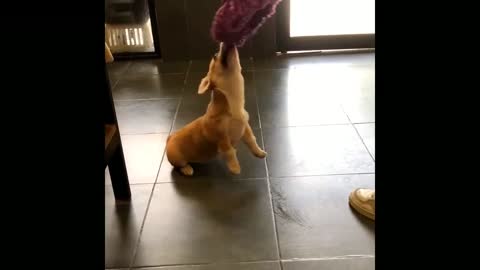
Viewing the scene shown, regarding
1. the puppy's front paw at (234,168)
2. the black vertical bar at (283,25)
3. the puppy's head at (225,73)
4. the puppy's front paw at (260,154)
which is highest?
the puppy's head at (225,73)

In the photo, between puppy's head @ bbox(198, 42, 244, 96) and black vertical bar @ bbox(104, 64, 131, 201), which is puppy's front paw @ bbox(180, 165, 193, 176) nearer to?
black vertical bar @ bbox(104, 64, 131, 201)

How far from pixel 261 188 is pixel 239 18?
22.4 inches

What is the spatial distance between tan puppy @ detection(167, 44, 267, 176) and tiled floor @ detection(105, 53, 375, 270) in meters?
0.08

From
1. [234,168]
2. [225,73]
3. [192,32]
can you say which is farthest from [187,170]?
[192,32]

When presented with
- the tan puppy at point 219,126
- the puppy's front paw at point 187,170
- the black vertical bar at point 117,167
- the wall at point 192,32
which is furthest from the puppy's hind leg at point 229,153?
the wall at point 192,32

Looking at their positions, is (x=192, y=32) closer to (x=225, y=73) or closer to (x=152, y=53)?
(x=152, y=53)

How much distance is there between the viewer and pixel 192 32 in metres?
3.09

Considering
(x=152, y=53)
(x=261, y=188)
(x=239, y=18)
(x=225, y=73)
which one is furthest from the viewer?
(x=152, y=53)

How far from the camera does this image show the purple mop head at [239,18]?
1.33 m

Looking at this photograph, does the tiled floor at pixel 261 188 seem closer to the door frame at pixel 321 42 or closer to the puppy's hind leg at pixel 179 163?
the puppy's hind leg at pixel 179 163

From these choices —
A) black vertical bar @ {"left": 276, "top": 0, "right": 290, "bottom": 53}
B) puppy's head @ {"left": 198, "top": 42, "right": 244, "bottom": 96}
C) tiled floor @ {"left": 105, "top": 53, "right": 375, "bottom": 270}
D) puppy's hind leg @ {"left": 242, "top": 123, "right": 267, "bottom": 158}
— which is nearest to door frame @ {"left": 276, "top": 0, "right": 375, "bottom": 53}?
black vertical bar @ {"left": 276, "top": 0, "right": 290, "bottom": 53}
